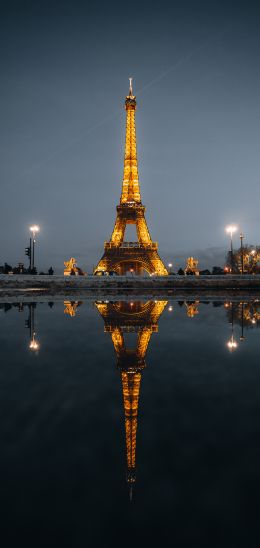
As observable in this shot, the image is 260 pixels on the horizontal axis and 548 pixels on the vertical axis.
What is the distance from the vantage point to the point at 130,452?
3367 mm

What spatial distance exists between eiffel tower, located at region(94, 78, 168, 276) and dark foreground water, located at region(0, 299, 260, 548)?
53707 mm

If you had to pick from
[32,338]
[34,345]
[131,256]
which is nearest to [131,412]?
[34,345]

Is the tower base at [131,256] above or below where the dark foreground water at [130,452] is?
above

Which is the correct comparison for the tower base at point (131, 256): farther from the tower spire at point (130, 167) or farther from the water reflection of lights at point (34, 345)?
the water reflection of lights at point (34, 345)

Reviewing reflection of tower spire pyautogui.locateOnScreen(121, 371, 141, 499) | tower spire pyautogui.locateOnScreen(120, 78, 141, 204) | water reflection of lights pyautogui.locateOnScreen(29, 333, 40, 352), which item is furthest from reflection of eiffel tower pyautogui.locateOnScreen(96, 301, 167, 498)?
tower spire pyautogui.locateOnScreen(120, 78, 141, 204)

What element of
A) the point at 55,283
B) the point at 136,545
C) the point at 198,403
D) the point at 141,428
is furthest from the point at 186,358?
the point at 55,283

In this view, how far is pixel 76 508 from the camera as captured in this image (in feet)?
8.17

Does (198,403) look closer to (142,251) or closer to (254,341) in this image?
(254,341)

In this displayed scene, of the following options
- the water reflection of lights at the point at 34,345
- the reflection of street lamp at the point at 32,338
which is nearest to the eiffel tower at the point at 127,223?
the reflection of street lamp at the point at 32,338

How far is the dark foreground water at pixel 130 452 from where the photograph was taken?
7.68 ft

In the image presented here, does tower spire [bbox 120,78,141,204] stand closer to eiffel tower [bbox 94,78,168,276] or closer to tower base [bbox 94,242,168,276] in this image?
eiffel tower [bbox 94,78,168,276]

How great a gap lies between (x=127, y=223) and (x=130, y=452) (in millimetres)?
63149

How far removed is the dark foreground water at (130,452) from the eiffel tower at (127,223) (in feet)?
176

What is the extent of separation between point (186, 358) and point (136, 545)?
225 inches
